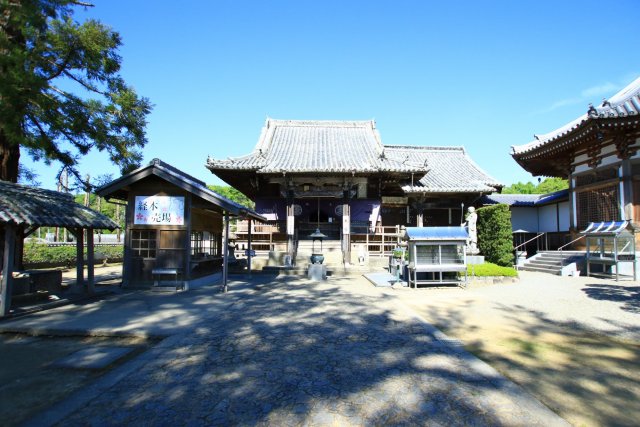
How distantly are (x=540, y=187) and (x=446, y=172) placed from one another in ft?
115

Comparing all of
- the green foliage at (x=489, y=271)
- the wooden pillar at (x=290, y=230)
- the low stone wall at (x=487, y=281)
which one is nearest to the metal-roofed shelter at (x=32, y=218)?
the wooden pillar at (x=290, y=230)

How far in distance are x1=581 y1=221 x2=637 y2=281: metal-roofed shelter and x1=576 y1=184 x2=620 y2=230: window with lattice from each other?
87 cm

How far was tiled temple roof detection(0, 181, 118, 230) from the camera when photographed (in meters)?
6.47

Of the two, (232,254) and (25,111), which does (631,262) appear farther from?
(25,111)

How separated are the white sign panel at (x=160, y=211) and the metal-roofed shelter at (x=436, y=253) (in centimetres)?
726

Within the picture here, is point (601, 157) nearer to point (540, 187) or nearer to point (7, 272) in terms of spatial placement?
point (7, 272)

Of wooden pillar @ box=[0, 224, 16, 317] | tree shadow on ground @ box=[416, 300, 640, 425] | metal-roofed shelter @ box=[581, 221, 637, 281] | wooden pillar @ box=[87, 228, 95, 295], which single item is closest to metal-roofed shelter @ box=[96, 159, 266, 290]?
wooden pillar @ box=[87, 228, 95, 295]

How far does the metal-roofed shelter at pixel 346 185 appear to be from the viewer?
16.5 metres

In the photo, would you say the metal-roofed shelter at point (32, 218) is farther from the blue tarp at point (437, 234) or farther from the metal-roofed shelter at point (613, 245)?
the metal-roofed shelter at point (613, 245)

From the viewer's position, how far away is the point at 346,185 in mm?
16516

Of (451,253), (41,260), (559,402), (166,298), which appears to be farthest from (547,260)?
(41,260)

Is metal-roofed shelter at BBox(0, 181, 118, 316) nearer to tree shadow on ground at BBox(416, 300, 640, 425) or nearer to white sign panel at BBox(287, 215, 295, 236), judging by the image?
white sign panel at BBox(287, 215, 295, 236)

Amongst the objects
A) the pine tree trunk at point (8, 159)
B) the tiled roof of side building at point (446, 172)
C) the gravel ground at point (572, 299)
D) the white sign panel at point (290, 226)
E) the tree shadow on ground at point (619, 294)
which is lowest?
the gravel ground at point (572, 299)

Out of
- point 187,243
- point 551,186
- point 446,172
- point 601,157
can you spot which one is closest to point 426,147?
point 446,172
